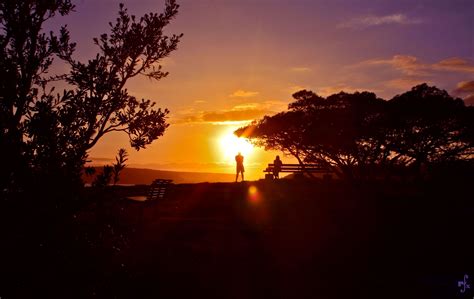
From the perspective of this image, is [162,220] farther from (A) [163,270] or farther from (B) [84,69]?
(B) [84,69]

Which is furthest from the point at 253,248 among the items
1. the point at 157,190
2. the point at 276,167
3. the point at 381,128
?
the point at 276,167

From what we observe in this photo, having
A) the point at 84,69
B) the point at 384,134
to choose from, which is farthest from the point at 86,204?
the point at 384,134

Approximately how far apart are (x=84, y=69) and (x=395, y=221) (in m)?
16.5

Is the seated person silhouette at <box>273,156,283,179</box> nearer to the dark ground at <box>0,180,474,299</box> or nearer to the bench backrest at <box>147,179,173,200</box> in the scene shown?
the dark ground at <box>0,180,474,299</box>

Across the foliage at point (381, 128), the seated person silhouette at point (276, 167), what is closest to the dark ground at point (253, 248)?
the foliage at point (381, 128)

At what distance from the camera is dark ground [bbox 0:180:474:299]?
167 inches

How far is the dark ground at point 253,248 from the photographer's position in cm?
423

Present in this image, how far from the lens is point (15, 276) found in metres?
3.97

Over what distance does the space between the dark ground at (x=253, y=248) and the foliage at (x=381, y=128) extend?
6.86m

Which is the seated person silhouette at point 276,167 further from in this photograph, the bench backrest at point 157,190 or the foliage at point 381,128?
the bench backrest at point 157,190

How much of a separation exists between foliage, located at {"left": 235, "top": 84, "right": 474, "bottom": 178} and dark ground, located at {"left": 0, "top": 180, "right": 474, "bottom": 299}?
270 inches

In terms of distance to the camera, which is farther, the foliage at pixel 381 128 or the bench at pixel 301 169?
the bench at pixel 301 169

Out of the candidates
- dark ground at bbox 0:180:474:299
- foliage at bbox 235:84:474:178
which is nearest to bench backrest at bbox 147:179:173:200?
dark ground at bbox 0:180:474:299

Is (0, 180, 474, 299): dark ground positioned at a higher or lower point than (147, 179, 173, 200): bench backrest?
lower
